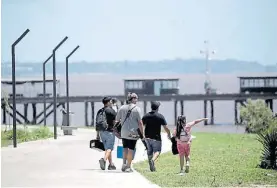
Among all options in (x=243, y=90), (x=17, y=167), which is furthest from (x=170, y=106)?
(x=17, y=167)

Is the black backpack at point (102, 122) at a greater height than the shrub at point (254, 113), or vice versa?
the black backpack at point (102, 122)

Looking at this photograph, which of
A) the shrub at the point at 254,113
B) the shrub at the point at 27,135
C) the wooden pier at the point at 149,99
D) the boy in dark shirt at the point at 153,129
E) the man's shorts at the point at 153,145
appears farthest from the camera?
the wooden pier at the point at 149,99

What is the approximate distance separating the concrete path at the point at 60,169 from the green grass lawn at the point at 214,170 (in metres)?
0.42

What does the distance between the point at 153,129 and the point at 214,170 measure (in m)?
1.24

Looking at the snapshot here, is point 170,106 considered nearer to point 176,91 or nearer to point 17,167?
point 176,91

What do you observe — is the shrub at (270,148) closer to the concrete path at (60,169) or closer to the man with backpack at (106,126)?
the concrete path at (60,169)

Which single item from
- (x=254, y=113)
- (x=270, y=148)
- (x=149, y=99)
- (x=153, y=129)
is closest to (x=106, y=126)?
(x=153, y=129)

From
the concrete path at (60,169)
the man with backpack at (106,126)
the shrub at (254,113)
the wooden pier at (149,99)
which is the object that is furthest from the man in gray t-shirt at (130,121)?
the wooden pier at (149,99)

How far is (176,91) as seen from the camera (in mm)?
53875

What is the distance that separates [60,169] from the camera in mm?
11273

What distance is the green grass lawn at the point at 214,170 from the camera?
9758mm

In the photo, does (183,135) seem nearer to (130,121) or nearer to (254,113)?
(130,121)

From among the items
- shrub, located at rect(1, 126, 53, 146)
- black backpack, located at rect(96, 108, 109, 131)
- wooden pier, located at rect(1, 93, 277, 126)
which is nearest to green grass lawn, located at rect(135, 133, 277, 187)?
black backpack, located at rect(96, 108, 109, 131)

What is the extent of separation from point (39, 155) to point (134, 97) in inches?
155
